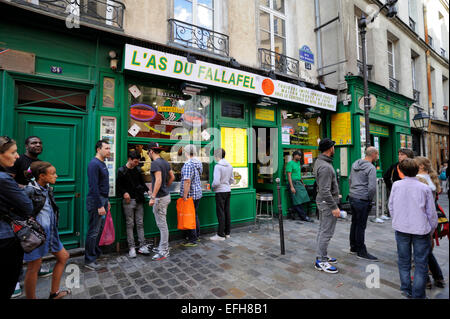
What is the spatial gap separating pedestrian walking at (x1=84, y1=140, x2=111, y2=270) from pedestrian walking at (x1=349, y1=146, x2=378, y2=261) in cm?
426

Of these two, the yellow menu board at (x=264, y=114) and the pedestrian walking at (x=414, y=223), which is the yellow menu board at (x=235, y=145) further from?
the pedestrian walking at (x=414, y=223)

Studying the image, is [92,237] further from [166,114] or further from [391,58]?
[391,58]

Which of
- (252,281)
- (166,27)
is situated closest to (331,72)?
(166,27)

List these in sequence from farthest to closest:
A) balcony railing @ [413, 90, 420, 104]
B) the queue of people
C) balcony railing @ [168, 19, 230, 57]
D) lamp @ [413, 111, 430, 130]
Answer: balcony railing @ [413, 90, 420, 104], lamp @ [413, 111, 430, 130], balcony railing @ [168, 19, 230, 57], the queue of people

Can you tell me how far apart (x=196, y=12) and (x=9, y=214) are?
5.66m

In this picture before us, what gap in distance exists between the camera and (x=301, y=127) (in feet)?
25.0

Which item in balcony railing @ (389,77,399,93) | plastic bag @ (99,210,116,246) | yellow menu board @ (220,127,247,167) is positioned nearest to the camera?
plastic bag @ (99,210,116,246)

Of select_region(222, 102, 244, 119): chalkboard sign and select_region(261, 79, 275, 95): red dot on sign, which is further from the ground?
select_region(261, 79, 275, 95): red dot on sign

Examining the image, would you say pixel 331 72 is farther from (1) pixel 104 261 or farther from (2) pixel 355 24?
(1) pixel 104 261

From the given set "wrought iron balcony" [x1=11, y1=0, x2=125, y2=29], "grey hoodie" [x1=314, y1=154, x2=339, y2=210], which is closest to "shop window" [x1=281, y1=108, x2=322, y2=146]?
"grey hoodie" [x1=314, y1=154, x2=339, y2=210]

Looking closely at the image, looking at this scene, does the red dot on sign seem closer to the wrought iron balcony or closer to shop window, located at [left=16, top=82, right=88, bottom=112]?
the wrought iron balcony

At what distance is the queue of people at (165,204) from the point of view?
6.94ft

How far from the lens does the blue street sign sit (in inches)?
296

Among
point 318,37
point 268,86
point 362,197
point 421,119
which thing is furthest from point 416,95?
point 362,197
